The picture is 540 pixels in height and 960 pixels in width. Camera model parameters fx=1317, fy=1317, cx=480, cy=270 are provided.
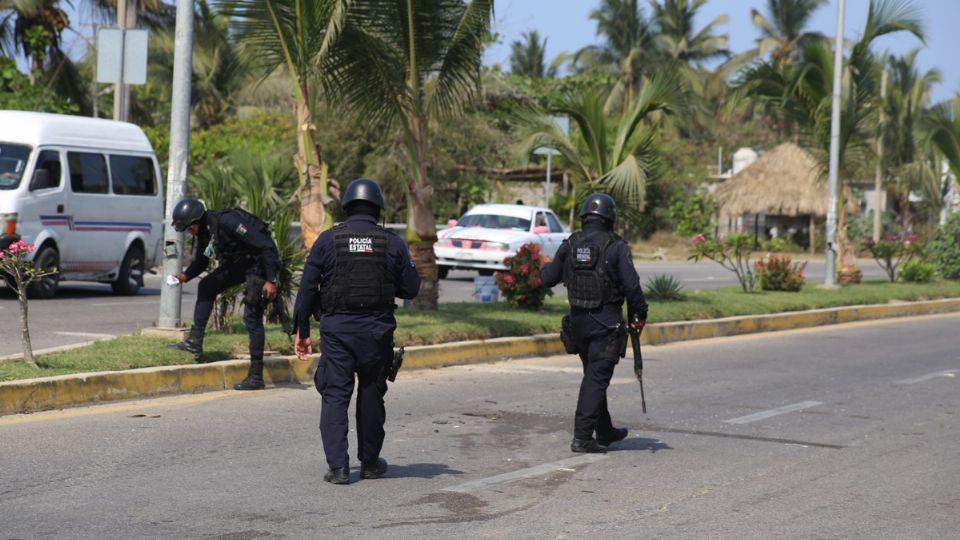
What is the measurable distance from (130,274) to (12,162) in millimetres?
2680

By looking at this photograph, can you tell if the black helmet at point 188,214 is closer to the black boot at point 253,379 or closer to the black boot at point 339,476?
the black boot at point 253,379

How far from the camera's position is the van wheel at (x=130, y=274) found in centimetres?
1905

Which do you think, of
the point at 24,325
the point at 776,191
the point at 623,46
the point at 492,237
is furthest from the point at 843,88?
the point at 623,46

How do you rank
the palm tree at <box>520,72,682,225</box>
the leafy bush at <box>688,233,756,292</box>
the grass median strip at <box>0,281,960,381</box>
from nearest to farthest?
the grass median strip at <box>0,281,960,381</box>, the palm tree at <box>520,72,682,225</box>, the leafy bush at <box>688,233,756,292</box>

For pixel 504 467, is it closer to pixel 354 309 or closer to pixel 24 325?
pixel 354 309

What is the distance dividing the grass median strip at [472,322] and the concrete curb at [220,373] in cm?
21

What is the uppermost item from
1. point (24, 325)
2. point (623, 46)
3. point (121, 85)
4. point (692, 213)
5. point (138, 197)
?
Result: point (623, 46)

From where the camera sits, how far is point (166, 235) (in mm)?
12000

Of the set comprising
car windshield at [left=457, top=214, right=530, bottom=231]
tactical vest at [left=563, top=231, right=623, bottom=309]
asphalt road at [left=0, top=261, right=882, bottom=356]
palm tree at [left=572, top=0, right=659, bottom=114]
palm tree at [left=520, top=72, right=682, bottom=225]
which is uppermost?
palm tree at [left=572, top=0, right=659, bottom=114]

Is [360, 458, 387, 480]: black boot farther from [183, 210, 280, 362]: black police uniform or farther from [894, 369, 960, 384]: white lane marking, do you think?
[894, 369, 960, 384]: white lane marking

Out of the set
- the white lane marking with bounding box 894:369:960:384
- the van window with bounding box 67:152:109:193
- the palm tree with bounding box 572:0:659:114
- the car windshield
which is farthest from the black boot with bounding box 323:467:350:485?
the palm tree with bounding box 572:0:659:114

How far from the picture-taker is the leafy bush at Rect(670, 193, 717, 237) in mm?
52656

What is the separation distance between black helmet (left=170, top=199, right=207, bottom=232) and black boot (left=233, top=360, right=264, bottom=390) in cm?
124

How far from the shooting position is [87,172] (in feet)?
59.7
